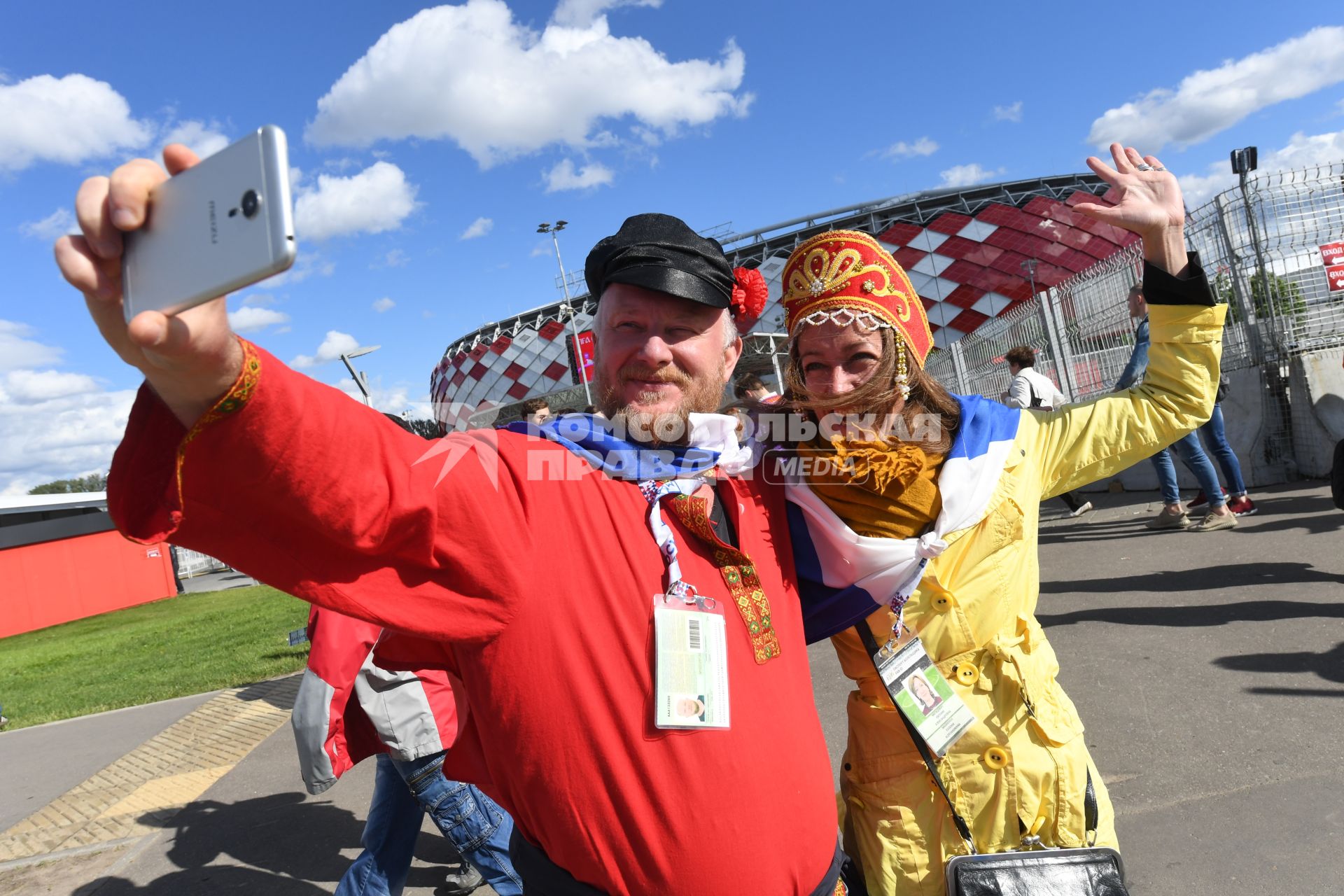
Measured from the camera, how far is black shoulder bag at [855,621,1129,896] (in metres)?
1.57

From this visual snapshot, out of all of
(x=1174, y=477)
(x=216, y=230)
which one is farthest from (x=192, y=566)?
(x=216, y=230)

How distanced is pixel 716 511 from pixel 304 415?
0.79 meters

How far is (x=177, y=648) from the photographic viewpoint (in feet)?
40.3

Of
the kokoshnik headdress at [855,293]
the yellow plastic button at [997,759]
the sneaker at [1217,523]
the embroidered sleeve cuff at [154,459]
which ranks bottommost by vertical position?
the sneaker at [1217,523]

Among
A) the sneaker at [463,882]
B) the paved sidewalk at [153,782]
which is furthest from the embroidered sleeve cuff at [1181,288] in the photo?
the paved sidewalk at [153,782]

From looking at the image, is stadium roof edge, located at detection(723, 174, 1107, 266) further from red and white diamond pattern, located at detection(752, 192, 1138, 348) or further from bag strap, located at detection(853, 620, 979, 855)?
bag strap, located at detection(853, 620, 979, 855)

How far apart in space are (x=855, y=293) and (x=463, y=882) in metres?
3.04

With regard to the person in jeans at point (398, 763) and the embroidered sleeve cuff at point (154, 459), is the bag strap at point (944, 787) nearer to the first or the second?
the embroidered sleeve cuff at point (154, 459)

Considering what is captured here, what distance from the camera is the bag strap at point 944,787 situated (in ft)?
5.48

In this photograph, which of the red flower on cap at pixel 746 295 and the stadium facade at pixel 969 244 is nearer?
the red flower on cap at pixel 746 295

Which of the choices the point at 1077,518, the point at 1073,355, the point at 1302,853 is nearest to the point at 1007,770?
the point at 1302,853

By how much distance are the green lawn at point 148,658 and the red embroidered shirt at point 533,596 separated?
829 centimetres

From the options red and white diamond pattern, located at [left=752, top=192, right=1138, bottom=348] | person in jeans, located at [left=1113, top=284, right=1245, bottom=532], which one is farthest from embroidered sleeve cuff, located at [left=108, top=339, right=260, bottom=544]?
red and white diamond pattern, located at [left=752, top=192, right=1138, bottom=348]

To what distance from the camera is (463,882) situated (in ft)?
11.5
